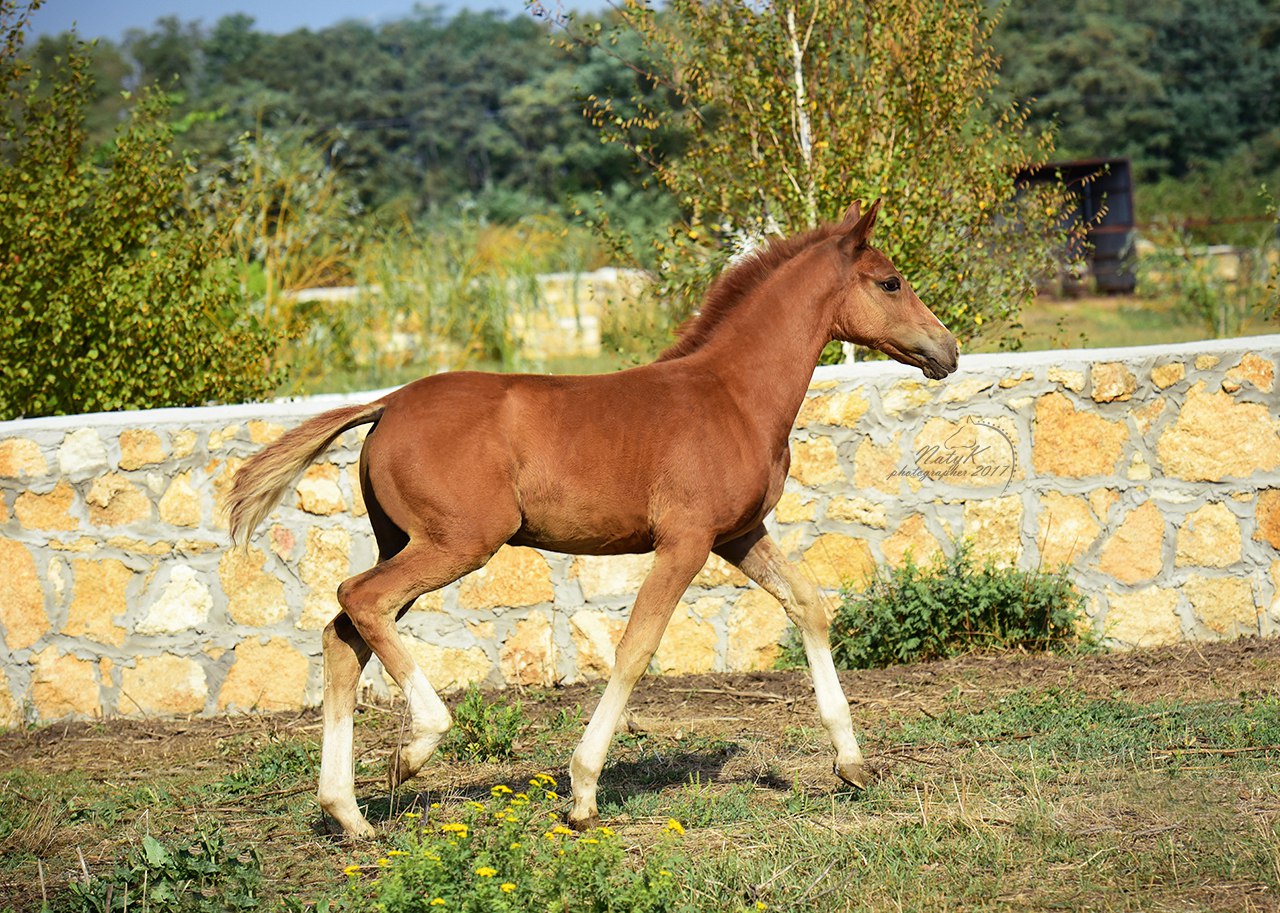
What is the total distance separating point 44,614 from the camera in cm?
681

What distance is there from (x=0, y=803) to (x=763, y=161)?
5.56 metres

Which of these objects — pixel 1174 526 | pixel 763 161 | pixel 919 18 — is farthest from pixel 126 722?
pixel 919 18

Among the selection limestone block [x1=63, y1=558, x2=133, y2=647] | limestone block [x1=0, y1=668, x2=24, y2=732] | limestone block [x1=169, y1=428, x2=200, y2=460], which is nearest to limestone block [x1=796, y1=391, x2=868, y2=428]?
limestone block [x1=169, y1=428, x2=200, y2=460]

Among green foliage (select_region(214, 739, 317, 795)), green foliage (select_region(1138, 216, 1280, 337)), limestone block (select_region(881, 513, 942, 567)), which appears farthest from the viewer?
green foliage (select_region(1138, 216, 1280, 337))

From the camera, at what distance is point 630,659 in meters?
4.52

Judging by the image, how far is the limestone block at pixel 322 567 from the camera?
681 centimetres

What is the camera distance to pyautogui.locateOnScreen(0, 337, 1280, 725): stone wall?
682 centimetres

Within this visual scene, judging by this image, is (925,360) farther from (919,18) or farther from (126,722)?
(126,722)

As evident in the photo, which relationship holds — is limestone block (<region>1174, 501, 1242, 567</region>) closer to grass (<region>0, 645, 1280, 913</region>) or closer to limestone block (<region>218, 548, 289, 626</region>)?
grass (<region>0, 645, 1280, 913</region>)

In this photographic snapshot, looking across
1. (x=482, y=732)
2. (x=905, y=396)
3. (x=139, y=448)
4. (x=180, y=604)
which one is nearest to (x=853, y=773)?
(x=482, y=732)

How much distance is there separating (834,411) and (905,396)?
383 millimetres

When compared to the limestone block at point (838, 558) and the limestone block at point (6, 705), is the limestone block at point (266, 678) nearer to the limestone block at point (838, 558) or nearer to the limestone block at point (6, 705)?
the limestone block at point (6, 705)

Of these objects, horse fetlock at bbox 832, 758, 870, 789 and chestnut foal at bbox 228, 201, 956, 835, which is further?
horse fetlock at bbox 832, 758, 870, 789

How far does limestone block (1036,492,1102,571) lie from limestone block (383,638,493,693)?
118 inches
